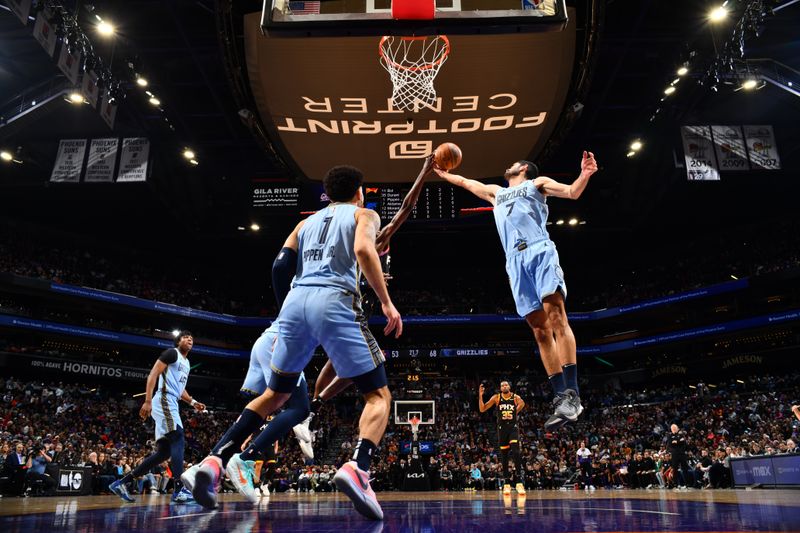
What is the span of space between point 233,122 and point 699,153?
53.2 ft

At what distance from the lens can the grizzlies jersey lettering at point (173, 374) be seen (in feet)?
22.4

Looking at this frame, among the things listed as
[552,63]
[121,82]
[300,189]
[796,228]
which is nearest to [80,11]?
[121,82]

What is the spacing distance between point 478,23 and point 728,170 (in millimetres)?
15138

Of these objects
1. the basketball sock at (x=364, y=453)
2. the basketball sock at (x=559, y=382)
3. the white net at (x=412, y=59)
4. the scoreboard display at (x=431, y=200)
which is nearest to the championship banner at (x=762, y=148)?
the scoreboard display at (x=431, y=200)

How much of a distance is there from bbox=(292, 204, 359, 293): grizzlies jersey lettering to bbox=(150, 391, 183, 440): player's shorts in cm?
427

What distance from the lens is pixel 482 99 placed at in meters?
12.7

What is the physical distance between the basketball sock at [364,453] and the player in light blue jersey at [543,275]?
2.04 meters

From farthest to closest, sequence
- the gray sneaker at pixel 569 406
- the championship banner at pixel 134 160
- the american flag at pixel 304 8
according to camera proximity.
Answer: the championship banner at pixel 134 160, the american flag at pixel 304 8, the gray sneaker at pixel 569 406

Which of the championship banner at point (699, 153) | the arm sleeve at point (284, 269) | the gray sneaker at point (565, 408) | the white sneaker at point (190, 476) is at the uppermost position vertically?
the championship banner at point (699, 153)

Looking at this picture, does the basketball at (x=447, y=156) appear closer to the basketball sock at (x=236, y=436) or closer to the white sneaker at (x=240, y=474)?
the basketball sock at (x=236, y=436)

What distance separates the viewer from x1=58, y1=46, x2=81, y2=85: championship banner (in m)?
13.5

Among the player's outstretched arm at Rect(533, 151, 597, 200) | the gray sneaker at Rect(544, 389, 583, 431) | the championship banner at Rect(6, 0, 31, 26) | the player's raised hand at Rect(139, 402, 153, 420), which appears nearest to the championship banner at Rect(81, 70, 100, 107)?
the championship banner at Rect(6, 0, 31, 26)

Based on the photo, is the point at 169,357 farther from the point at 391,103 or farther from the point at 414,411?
the point at 414,411

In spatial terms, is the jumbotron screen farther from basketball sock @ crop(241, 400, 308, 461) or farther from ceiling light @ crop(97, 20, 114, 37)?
basketball sock @ crop(241, 400, 308, 461)
